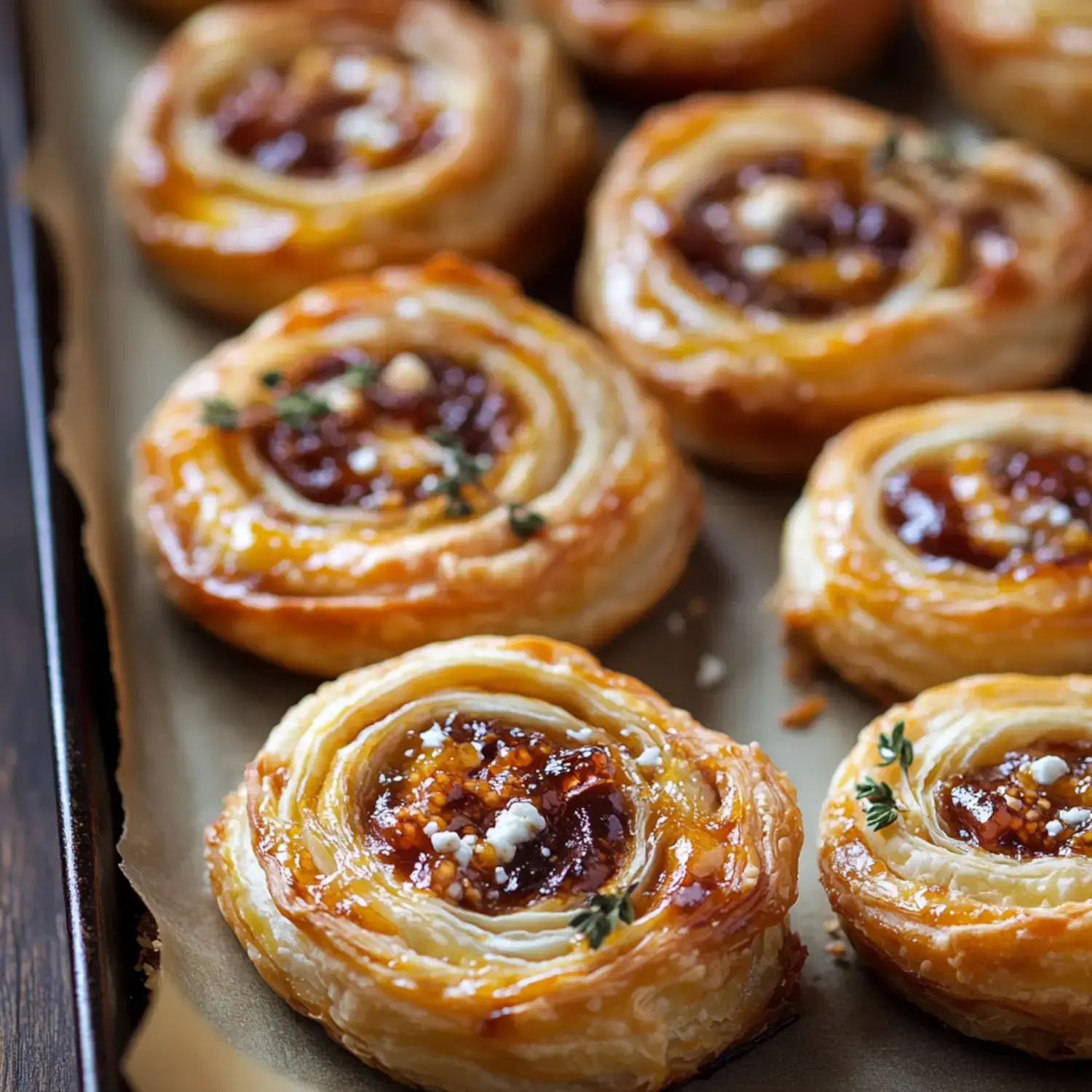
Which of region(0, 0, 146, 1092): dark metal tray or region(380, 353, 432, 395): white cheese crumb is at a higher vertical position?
region(380, 353, 432, 395): white cheese crumb

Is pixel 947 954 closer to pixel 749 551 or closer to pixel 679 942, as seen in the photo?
pixel 679 942

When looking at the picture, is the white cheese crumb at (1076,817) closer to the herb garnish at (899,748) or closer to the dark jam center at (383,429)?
the herb garnish at (899,748)

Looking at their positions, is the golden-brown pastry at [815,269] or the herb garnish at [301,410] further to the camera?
the golden-brown pastry at [815,269]

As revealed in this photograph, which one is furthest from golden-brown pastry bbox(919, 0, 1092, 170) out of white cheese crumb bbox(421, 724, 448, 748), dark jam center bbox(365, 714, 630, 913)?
white cheese crumb bbox(421, 724, 448, 748)

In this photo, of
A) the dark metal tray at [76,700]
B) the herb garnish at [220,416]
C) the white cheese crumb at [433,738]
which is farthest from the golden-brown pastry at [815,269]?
the dark metal tray at [76,700]

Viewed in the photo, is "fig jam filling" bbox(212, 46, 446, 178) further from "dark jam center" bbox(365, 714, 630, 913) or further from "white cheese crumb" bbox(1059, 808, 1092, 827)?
"white cheese crumb" bbox(1059, 808, 1092, 827)

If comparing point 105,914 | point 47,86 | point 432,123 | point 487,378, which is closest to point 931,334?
point 487,378
